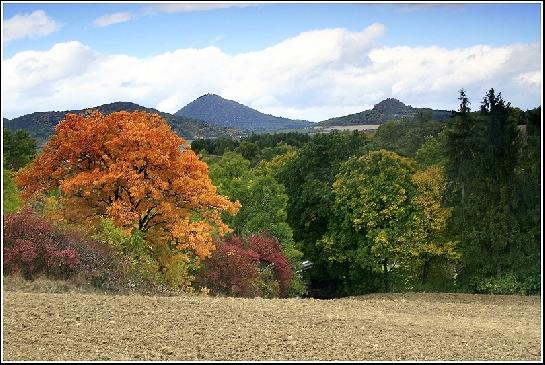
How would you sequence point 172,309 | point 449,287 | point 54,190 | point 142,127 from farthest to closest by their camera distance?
point 449,287, point 54,190, point 142,127, point 172,309

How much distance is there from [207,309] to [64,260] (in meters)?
4.48

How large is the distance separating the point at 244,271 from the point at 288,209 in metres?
16.6

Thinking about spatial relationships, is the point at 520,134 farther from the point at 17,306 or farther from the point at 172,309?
the point at 17,306

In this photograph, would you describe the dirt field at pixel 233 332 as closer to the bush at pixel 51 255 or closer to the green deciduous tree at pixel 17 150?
the bush at pixel 51 255

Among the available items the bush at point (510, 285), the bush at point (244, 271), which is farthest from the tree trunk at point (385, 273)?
the bush at point (244, 271)

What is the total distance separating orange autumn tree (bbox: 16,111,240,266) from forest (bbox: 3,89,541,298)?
0.15 feet

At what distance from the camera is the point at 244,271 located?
68.7 ft

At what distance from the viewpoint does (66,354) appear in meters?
8.21

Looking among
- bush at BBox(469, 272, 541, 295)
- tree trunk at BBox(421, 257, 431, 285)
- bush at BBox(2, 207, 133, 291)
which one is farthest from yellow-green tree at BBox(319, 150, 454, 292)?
bush at BBox(2, 207, 133, 291)

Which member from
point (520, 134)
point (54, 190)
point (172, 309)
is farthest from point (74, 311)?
point (520, 134)

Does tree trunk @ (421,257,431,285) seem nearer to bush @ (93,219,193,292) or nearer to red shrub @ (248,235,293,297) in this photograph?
red shrub @ (248,235,293,297)

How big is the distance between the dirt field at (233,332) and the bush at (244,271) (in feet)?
21.0

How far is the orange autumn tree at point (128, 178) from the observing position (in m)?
18.4

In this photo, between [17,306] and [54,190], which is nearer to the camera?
[17,306]
